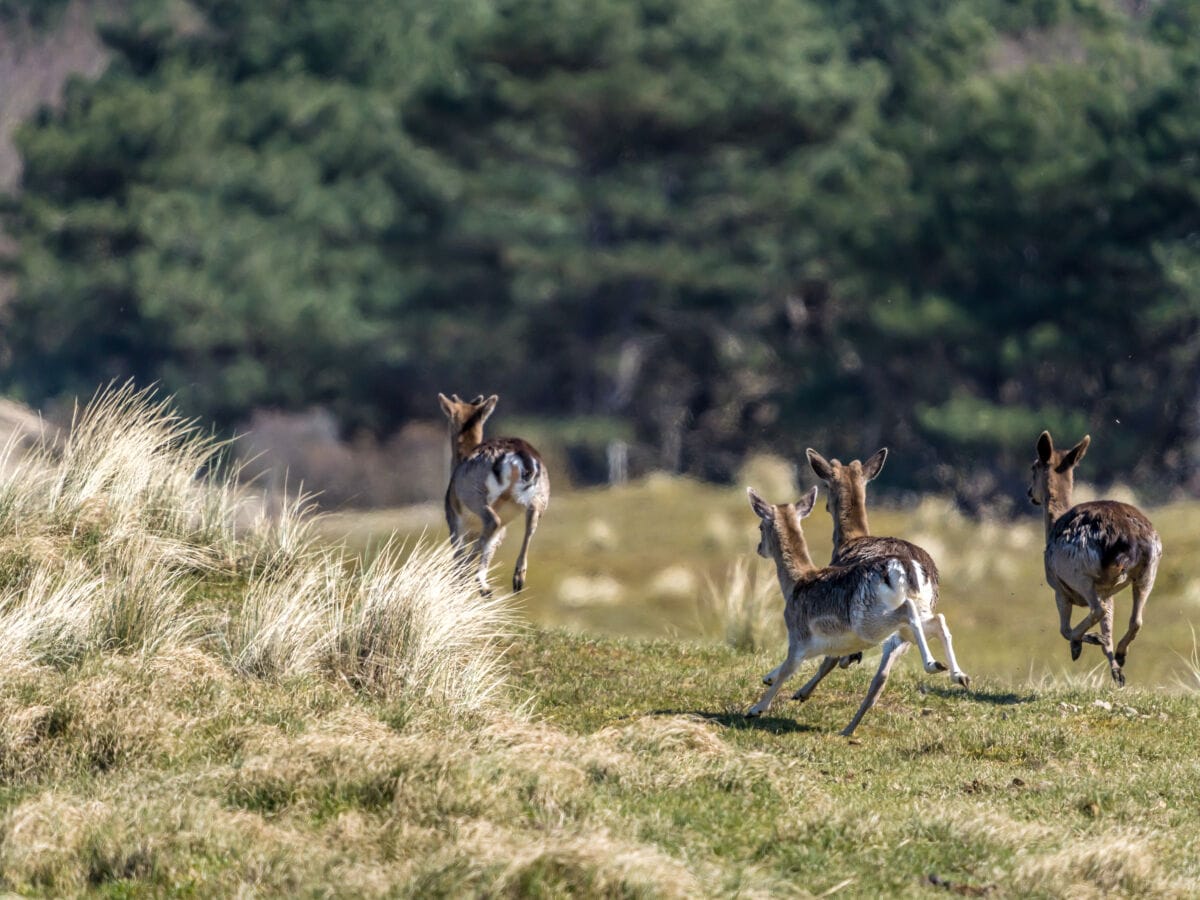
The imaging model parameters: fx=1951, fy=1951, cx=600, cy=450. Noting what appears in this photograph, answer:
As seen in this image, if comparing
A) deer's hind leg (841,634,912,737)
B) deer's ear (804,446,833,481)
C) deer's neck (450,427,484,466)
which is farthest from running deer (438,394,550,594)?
deer's hind leg (841,634,912,737)

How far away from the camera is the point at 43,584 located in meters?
12.9

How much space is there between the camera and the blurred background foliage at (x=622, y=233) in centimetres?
4669

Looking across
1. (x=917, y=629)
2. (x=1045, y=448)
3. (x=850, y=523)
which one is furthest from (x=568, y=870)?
(x=1045, y=448)

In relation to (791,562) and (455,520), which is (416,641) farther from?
(455,520)

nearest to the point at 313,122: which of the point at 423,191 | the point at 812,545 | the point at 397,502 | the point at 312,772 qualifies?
the point at 423,191

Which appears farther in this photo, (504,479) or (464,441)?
(464,441)

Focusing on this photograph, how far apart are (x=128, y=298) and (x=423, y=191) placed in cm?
910

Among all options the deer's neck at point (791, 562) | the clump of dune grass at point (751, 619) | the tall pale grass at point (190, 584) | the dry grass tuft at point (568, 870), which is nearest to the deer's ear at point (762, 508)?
the deer's neck at point (791, 562)

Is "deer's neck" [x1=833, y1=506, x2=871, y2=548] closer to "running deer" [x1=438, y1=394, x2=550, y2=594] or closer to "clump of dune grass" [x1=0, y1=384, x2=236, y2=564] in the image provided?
"running deer" [x1=438, y1=394, x2=550, y2=594]

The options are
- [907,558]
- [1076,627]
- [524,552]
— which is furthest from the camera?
[524,552]

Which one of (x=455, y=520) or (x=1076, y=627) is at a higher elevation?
(x=455, y=520)

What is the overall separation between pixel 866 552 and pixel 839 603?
2.03 feet

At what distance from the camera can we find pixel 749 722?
12.3 meters

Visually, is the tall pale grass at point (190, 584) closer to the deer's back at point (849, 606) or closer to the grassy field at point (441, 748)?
the grassy field at point (441, 748)
